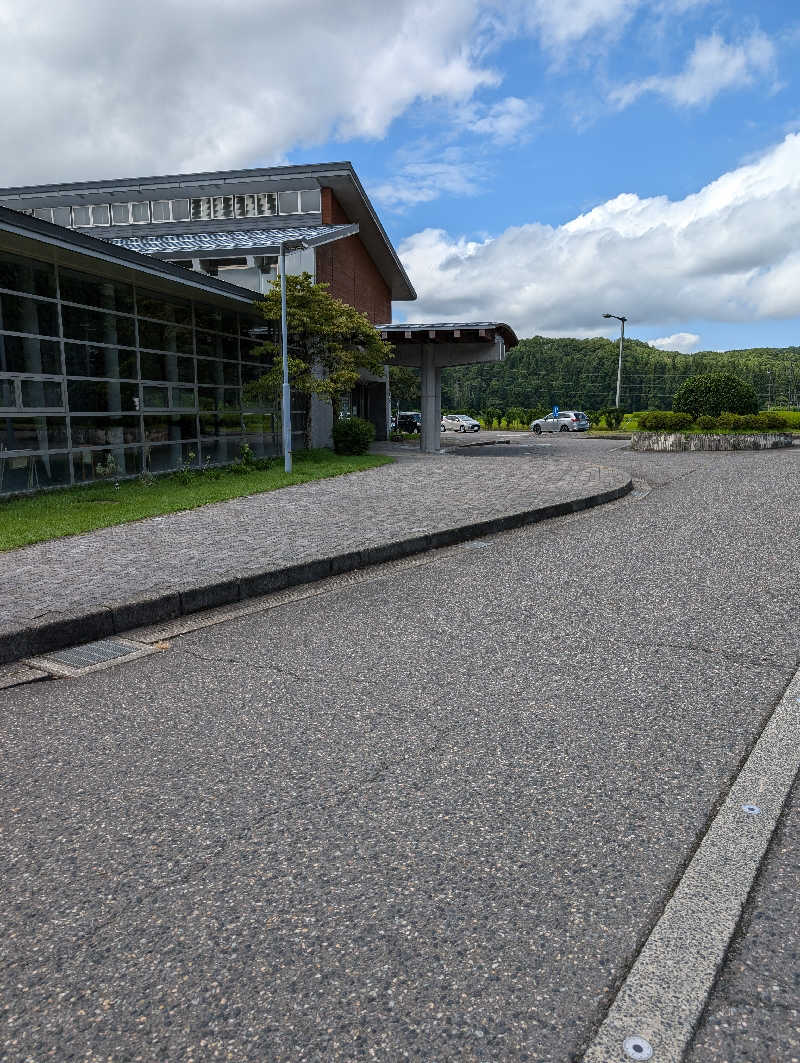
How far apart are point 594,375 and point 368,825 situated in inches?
3400

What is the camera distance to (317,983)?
2.11m

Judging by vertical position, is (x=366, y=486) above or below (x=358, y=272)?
below

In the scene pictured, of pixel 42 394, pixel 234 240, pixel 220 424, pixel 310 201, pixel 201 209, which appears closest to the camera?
pixel 42 394

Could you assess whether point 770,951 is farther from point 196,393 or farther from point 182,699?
point 196,393

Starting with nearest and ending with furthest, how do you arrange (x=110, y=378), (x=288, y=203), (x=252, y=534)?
(x=252, y=534), (x=110, y=378), (x=288, y=203)

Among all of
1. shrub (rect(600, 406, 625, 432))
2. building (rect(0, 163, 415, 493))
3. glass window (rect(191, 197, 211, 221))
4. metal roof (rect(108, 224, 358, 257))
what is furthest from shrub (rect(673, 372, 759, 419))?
glass window (rect(191, 197, 211, 221))

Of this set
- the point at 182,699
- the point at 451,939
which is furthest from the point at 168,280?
the point at 451,939

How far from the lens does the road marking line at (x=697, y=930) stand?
6.37 feet

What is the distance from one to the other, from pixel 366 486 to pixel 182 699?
1019cm

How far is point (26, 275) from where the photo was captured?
43.2ft

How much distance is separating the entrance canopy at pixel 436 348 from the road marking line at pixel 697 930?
20872mm

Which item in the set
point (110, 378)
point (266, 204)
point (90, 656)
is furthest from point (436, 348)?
point (90, 656)

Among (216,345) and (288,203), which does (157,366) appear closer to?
(216,345)

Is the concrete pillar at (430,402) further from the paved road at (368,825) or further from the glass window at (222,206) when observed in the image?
the paved road at (368,825)
